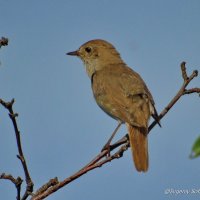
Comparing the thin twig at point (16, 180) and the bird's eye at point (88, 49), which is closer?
the thin twig at point (16, 180)

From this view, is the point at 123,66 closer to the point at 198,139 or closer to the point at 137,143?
the point at 137,143

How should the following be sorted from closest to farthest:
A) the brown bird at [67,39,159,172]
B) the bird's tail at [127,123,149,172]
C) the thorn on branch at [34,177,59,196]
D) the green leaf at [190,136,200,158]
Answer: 1. the green leaf at [190,136,200,158]
2. the thorn on branch at [34,177,59,196]
3. the bird's tail at [127,123,149,172]
4. the brown bird at [67,39,159,172]

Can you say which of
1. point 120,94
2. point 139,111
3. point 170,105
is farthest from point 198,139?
point 120,94

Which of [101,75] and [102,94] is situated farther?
[101,75]

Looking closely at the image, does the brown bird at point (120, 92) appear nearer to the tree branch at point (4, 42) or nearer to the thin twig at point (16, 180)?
the thin twig at point (16, 180)

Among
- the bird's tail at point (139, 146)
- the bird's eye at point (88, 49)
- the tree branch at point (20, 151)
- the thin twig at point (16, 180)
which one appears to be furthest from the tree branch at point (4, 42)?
the bird's eye at point (88, 49)

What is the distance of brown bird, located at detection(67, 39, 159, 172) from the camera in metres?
4.82

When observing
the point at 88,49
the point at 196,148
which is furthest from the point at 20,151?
the point at 88,49

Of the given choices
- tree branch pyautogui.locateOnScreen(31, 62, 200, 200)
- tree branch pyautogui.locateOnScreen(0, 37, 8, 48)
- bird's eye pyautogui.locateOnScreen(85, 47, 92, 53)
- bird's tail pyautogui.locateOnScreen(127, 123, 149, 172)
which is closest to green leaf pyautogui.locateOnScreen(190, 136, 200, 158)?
tree branch pyautogui.locateOnScreen(31, 62, 200, 200)

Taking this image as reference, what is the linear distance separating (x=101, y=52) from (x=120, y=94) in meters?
1.95

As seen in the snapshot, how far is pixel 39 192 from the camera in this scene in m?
3.02

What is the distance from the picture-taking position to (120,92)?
18.9 feet

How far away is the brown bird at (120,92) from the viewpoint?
4824 mm

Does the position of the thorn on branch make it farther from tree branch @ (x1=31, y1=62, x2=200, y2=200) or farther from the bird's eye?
the bird's eye
